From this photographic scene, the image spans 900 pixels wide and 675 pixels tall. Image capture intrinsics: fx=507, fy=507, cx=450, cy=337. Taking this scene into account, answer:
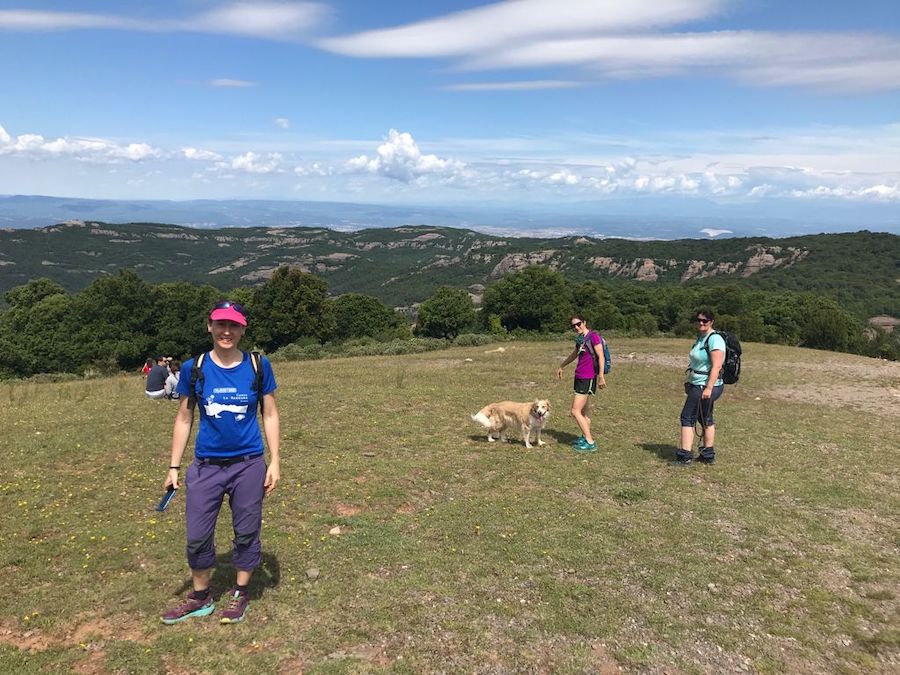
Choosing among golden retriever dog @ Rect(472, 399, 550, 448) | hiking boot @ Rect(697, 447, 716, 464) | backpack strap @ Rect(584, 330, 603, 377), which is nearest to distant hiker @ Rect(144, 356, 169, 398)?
golden retriever dog @ Rect(472, 399, 550, 448)

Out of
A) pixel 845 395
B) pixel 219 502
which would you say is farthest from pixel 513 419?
pixel 845 395

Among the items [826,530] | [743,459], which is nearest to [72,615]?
[826,530]

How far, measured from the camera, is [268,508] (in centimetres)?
823

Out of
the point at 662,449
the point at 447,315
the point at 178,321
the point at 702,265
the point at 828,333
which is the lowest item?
the point at 178,321

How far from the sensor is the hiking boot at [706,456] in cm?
1080

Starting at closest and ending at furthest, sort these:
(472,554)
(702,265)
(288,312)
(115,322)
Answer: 1. (472,554)
2. (115,322)
3. (288,312)
4. (702,265)

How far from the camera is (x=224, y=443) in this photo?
5.01m

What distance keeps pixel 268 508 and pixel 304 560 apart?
74.9 inches

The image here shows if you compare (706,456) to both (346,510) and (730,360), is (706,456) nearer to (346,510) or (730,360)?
(730,360)

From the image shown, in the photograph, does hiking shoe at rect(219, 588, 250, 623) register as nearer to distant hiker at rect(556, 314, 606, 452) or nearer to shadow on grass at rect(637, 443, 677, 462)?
distant hiker at rect(556, 314, 606, 452)

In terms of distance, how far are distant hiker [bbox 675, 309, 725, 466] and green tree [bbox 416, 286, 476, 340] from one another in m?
55.4

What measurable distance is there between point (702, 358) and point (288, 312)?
47.5 metres

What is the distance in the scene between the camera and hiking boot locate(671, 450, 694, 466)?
34.9 ft

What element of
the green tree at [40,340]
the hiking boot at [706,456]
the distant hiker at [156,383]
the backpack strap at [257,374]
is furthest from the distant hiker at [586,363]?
the green tree at [40,340]
